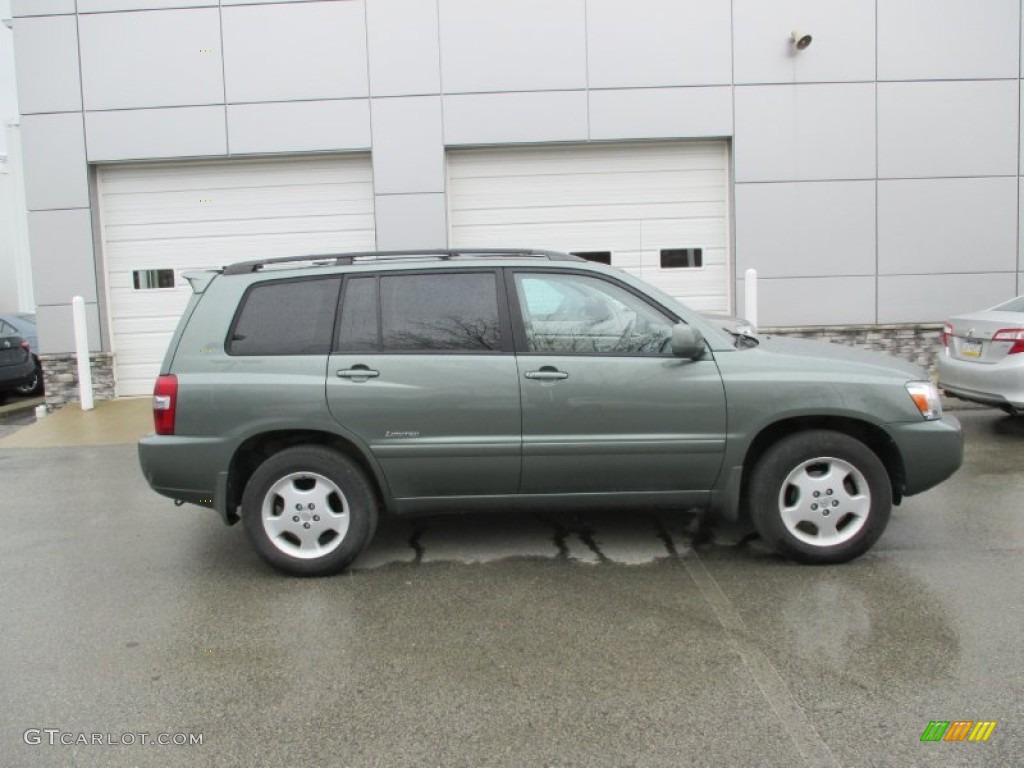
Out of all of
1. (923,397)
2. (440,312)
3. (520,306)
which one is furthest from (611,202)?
(923,397)

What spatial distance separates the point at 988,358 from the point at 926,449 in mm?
3511

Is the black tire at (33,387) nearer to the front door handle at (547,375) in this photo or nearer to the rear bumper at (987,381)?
the front door handle at (547,375)

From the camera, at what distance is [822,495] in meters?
4.64

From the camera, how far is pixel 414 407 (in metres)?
4.61

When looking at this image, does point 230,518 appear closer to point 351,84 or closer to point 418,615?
point 418,615

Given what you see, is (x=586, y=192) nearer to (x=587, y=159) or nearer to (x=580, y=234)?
(x=587, y=159)

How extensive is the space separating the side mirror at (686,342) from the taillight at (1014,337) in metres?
4.26

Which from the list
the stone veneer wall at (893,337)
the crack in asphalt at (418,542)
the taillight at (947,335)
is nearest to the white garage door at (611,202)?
the stone veneer wall at (893,337)

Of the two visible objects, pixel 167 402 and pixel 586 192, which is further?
pixel 586 192

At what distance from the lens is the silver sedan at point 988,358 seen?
728cm

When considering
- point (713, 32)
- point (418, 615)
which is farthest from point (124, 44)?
point (418, 615)

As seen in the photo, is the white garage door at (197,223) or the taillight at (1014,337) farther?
the white garage door at (197,223)

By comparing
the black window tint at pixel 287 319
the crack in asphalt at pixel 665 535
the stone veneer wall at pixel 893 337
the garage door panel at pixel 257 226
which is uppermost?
the garage door panel at pixel 257 226

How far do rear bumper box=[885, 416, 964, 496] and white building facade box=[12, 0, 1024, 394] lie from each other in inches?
250
